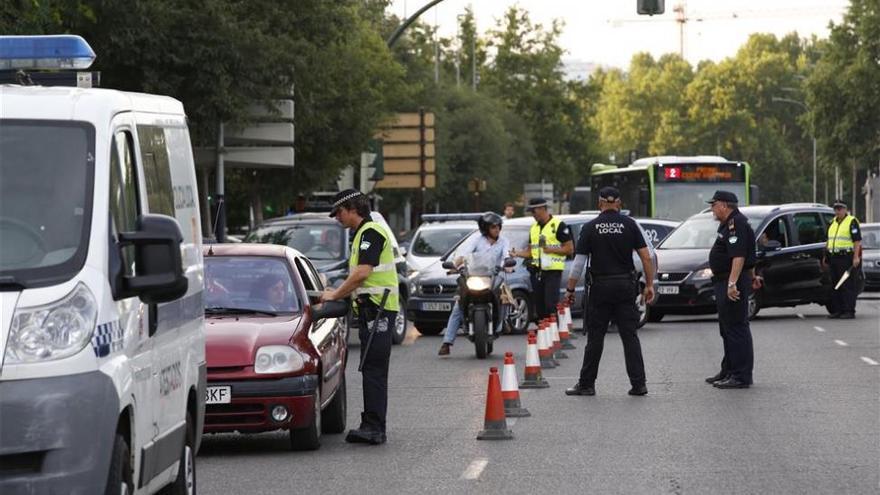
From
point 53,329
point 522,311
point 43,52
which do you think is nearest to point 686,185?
point 522,311

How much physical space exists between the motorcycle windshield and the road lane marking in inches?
399

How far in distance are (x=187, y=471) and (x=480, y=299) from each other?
13070 mm

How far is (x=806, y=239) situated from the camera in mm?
30750

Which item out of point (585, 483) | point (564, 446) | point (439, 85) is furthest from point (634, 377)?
point (439, 85)

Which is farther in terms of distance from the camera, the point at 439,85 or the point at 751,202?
the point at 439,85

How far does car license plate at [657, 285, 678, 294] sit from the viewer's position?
2959 centimetres

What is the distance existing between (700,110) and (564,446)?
166 m

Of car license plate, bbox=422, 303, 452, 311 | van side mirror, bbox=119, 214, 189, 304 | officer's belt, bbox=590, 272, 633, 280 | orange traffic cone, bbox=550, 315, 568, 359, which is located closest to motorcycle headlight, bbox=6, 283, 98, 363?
van side mirror, bbox=119, 214, 189, 304

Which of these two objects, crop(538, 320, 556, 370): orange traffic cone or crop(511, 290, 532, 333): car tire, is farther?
crop(511, 290, 532, 333): car tire

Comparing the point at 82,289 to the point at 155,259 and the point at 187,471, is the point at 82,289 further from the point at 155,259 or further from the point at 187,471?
the point at 187,471

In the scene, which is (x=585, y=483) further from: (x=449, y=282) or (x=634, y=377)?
(x=449, y=282)

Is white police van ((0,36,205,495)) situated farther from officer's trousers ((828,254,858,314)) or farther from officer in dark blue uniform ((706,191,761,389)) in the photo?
officer's trousers ((828,254,858,314))

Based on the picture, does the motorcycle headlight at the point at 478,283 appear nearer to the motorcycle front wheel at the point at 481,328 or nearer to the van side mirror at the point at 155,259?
the motorcycle front wheel at the point at 481,328

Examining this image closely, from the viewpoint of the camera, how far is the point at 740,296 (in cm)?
1827
